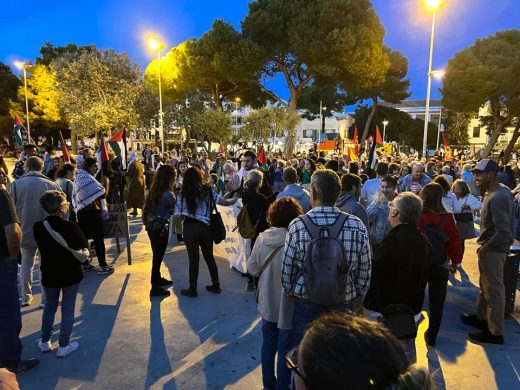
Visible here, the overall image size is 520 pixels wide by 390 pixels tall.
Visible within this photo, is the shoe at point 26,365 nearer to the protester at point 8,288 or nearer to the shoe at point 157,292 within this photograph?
the protester at point 8,288

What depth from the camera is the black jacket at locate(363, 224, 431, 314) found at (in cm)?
290

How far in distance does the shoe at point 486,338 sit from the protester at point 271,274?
2.53 m

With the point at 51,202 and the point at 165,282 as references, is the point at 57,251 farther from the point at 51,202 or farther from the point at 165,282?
the point at 165,282

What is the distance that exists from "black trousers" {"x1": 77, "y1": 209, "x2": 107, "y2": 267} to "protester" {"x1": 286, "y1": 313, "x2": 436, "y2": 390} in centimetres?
579

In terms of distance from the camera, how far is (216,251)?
7.42 metres

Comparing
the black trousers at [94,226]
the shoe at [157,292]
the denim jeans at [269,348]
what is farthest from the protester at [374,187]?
the black trousers at [94,226]

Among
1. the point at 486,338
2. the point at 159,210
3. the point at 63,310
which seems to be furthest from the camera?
the point at 159,210

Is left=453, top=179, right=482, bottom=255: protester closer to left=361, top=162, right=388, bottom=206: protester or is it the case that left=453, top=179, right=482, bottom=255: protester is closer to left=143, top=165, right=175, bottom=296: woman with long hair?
left=361, top=162, right=388, bottom=206: protester

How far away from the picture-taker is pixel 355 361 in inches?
35.3

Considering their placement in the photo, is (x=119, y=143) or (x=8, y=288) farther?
(x=119, y=143)

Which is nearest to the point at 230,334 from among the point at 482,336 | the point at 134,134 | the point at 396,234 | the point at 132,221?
the point at 396,234

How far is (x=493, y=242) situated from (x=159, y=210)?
4052mm

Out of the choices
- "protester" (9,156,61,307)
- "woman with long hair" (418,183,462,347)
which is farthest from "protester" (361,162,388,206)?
"protester" (9,156,61,307)

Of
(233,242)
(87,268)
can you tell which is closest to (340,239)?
(233,242)
